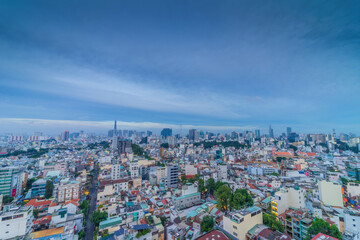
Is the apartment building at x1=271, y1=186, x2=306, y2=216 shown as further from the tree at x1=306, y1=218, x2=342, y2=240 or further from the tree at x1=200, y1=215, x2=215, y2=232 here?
the tree at x1=200, y1=215, x2=215, y2=232

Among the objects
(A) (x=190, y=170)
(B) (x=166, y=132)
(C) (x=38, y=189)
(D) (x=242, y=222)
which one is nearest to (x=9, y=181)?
(C) (x=38, y=189)

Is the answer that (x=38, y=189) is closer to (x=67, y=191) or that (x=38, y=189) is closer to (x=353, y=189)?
(x=67, y=191)

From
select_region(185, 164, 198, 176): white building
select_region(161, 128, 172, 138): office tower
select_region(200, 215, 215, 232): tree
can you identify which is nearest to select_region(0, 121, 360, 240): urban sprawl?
select_region(200, 215, 215, 232): tree

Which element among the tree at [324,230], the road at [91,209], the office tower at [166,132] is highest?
the office tower at [166,132]

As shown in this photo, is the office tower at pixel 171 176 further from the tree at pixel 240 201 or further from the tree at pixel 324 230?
the tree at pixel 324 230

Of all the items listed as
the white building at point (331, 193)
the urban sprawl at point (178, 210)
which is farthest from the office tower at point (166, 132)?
the white building at point (331, 193)
